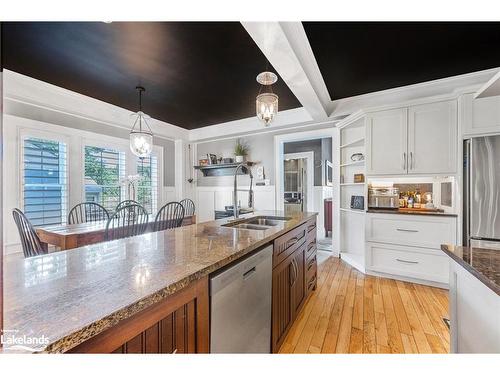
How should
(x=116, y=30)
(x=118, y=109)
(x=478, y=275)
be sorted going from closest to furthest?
(x=478, y=275), (x=116, y=30), (x=118, y=109)

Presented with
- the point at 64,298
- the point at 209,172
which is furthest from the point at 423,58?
the point at 209,172

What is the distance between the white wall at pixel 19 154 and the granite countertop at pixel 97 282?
1.86 m

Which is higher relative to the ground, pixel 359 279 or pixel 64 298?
pixel 64 298

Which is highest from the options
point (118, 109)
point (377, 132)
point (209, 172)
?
point (118, 109)

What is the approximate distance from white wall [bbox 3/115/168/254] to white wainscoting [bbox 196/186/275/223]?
5.46ft

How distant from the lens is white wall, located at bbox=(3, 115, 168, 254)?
269 centimetres

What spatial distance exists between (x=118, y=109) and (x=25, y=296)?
12.5 ft

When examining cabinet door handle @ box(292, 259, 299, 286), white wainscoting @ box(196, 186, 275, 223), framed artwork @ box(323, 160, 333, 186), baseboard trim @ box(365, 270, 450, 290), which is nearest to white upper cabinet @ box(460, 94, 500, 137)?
baseboard trim @ box(365, 270, 450, 290)

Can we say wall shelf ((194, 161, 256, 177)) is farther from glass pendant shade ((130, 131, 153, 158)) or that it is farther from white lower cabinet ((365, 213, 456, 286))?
white lower cabinet ((365, 213, 456, 286))

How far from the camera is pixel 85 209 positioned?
3.24 metres

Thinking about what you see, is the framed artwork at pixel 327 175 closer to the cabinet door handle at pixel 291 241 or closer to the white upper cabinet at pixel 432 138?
the white upper cabinet at pixel 432 138

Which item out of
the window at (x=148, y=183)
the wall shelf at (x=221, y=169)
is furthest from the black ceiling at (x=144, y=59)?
the wall shelf at (x=221, y=169)

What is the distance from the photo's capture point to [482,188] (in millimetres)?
2293
